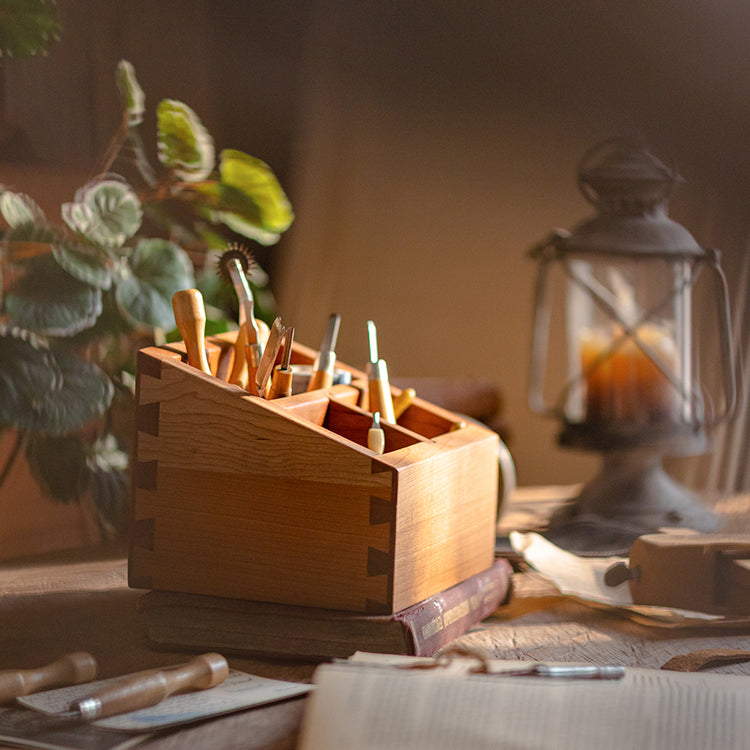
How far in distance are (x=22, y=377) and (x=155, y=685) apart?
0.52 metres

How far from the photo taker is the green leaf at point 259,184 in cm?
113

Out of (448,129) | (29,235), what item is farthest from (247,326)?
(448,129)

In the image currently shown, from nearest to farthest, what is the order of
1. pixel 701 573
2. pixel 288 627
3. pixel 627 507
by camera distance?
pixel 288 627
pixel 701 573
pixel 627 507

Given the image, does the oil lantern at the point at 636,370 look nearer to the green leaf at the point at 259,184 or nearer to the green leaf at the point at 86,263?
the green leaf at the point at 259,184

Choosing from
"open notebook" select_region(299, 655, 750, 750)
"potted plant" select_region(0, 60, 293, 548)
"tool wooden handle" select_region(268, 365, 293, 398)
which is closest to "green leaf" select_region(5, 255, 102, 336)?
"potted plant" select_region(0, 60, 293, 548)

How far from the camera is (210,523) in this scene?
69 cm

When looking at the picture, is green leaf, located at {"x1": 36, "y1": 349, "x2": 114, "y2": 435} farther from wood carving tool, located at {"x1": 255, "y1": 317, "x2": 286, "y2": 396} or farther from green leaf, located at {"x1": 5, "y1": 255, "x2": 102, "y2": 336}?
wood carving tool, located at {"x1": 255, "y1": 317, "x2": 286, "y2": 396}

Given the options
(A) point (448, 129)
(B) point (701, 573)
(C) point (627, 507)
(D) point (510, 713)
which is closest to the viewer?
(D) point (510, 713)

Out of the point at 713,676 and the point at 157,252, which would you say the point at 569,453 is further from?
the point at 713,676

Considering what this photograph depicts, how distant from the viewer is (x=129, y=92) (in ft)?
3.57

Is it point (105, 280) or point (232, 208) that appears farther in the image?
point (232, 208)

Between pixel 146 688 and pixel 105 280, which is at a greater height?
pixel 105 280

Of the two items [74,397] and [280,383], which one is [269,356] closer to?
[280,383]

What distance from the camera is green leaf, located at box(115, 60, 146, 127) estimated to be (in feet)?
3.53
